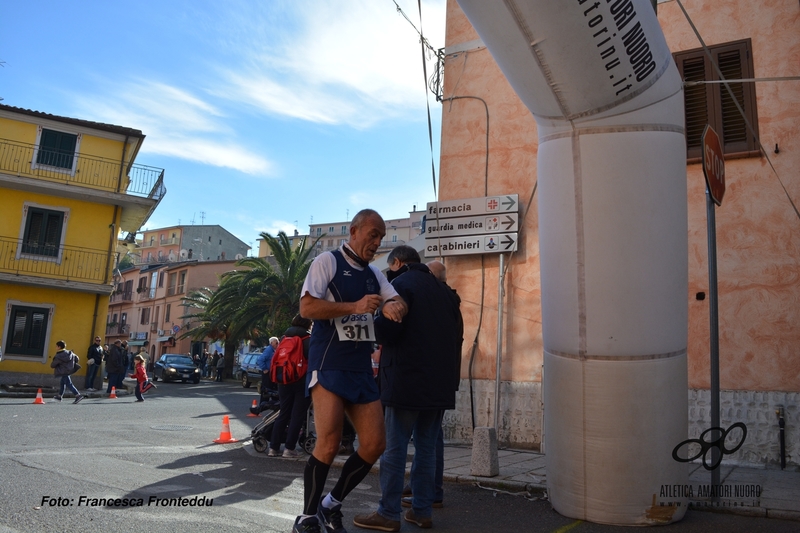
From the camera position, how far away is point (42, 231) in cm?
2723

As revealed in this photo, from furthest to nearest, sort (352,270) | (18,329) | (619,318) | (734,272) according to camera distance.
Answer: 1. (18,329)
2. (734,272)
3. (619,318)
4. (352,270)

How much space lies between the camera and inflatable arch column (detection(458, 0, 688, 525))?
4.64m

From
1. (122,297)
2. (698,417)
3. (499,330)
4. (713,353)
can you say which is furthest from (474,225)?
(122,297)

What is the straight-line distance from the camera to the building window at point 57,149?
27.7 m

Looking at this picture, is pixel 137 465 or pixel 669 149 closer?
pixel 669 149

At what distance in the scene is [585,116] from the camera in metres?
4.95

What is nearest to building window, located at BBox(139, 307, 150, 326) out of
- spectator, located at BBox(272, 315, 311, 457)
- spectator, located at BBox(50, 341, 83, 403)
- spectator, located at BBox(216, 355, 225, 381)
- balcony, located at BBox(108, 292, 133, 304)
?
balcony, located at BBox(108, 292, 133, 304)

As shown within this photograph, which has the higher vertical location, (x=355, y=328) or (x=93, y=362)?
(x=355, y=328)

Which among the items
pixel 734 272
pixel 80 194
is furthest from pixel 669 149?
pixel 80 194

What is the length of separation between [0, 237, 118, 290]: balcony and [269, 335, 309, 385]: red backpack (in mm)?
21993

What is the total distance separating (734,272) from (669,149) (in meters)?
3.80

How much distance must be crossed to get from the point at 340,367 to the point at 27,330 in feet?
86.5

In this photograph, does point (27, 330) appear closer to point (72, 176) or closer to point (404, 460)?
point (72, 176)

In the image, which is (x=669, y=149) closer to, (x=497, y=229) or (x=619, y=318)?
(x=619, y=318)
